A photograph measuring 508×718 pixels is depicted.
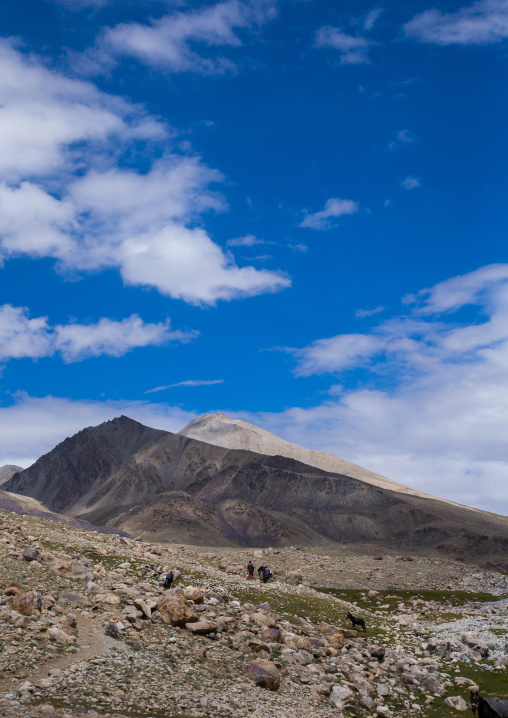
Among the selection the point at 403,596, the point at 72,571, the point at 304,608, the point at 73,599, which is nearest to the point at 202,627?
the point at 73,599

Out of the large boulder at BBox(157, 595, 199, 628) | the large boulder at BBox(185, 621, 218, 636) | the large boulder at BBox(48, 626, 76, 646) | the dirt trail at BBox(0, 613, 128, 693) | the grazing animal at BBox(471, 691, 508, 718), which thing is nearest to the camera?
the dirt trail at BBox(0, 613, 128, 693)

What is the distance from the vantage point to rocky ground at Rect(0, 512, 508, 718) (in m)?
21.0

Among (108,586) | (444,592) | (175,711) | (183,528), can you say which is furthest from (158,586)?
(183,528)

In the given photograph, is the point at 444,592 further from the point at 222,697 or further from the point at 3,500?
the point at 3,500

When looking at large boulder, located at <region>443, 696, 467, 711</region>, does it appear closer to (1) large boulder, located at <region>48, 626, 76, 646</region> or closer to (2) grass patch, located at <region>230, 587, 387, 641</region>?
(2) grass patch, located at <region>230, 587, 387, 641</region>

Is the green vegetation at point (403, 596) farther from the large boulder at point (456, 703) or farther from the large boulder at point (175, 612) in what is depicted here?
the large boulder at point (175, 612)

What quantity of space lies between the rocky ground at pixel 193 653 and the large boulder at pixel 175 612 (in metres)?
0.06

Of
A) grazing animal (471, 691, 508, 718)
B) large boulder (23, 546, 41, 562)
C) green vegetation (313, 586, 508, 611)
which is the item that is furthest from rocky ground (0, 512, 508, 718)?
green vegetation (313, 586, 508, 611)

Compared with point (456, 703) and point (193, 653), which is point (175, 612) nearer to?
point (193, 653)

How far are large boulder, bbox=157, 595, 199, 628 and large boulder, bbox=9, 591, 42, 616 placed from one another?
6.91 metres

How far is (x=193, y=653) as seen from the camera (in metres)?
26.6

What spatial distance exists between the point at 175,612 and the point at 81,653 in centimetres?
704

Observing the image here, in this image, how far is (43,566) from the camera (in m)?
33.3

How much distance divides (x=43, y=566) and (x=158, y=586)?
26.1 ft
